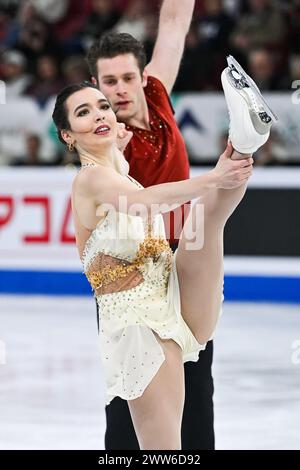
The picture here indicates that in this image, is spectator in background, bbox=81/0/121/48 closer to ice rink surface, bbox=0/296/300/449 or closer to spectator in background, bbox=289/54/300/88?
spectator in background, bbox=289/54/300/88

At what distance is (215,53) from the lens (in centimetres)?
896

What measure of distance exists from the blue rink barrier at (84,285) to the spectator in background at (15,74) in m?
1.93

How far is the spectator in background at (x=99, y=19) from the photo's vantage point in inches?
375

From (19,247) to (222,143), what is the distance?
1.73m

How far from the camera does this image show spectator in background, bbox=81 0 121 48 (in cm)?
952

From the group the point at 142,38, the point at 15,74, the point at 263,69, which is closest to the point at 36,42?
the point at 15,74

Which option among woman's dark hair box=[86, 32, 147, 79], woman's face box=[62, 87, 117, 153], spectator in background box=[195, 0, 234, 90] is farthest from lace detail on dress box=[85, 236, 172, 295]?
spectator in background box=[195, 0, 234, 90]

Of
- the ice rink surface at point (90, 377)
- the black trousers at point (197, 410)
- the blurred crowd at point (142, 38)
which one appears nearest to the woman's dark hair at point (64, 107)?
the black trousers at point (197, 410)

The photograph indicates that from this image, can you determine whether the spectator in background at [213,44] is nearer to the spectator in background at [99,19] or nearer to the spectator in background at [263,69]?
the spectator in background at [263,69]

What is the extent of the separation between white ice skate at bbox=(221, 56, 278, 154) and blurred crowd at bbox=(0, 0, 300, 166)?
564 cm

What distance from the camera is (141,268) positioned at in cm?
321

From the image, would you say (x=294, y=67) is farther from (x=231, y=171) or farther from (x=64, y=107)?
(x=231, y=171)

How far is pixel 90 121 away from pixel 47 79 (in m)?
6.38
